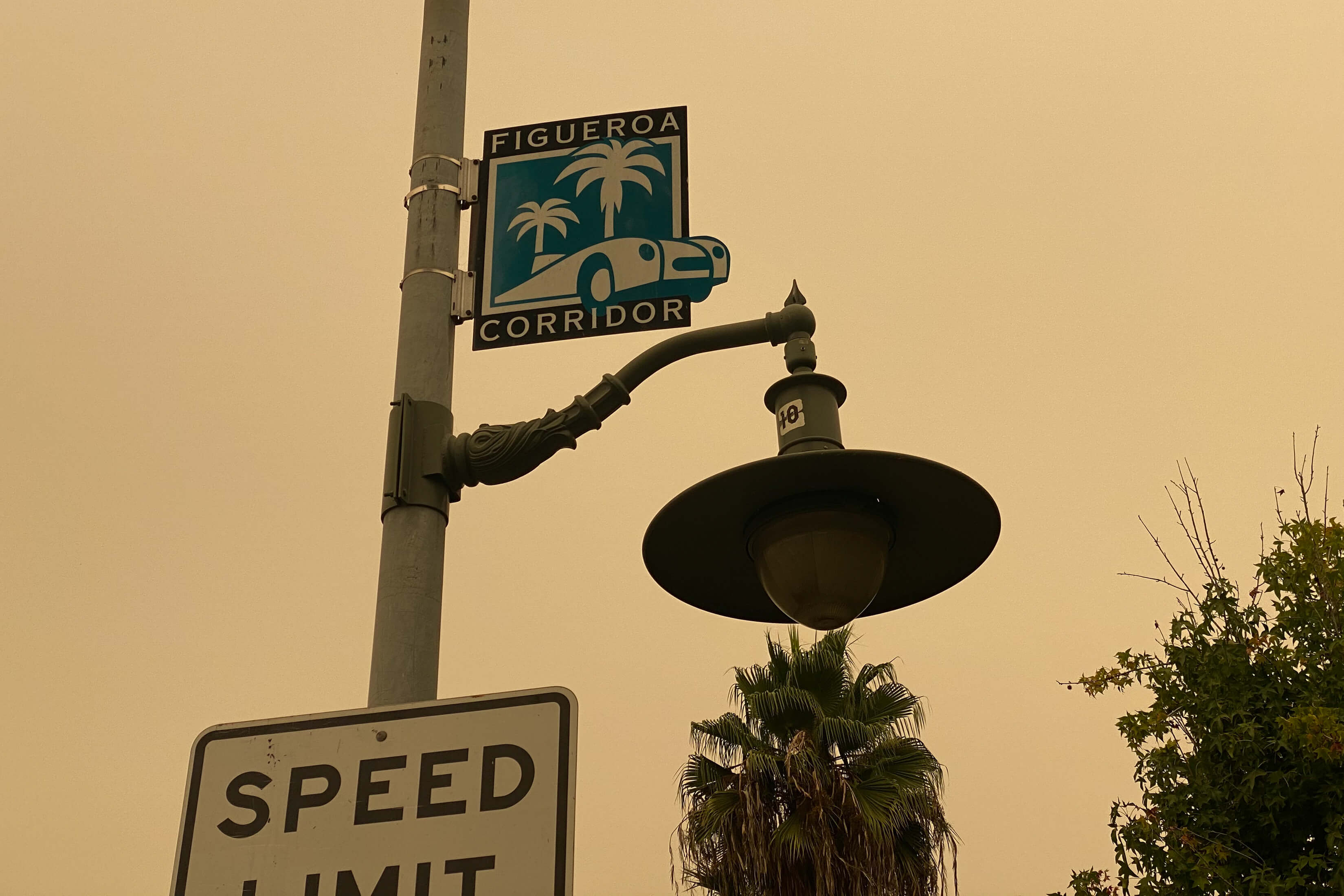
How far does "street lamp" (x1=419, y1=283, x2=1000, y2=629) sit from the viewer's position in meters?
4.06

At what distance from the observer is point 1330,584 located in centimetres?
969

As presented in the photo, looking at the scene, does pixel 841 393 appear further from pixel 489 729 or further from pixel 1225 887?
pixel 1225 887

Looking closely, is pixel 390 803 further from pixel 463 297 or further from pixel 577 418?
pixel 463 297

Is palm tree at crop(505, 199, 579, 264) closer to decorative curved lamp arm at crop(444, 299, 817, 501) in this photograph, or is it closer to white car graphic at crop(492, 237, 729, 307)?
white car graphic at crop(492, 237, 729, 307)

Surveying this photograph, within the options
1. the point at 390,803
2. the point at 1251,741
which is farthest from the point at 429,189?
the point at 1251,741

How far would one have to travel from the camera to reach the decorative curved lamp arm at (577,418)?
13.2ft

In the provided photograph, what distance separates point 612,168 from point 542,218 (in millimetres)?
322

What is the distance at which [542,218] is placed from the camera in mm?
4699

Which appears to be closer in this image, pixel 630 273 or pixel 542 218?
pixel 630 273

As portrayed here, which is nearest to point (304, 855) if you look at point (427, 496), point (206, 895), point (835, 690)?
point (206, 895)

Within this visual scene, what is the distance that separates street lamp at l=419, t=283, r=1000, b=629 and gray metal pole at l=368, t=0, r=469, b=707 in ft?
0.46

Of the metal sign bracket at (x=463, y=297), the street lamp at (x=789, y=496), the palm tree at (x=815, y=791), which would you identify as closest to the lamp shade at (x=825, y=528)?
the street lamp at (x=789, y=496)

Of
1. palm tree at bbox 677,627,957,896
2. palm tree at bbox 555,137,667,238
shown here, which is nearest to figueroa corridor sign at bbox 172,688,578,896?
palm tree at bbox 555,137,667,238

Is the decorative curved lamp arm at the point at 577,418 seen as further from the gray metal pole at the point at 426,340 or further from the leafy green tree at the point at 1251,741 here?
the leafy green tree at the point at 1251,741
